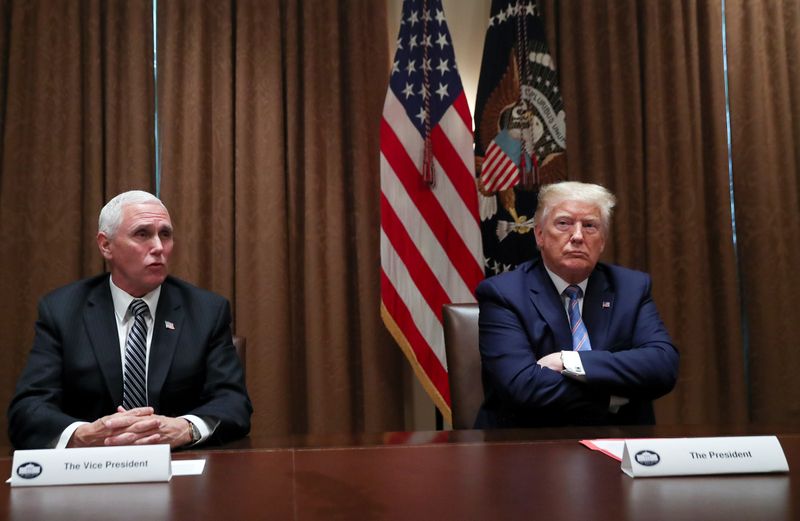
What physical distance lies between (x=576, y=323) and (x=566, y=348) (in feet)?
0.42

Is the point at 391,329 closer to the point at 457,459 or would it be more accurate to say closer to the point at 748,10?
the point at 457,459

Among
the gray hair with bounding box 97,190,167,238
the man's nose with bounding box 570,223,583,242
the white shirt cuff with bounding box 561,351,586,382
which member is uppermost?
the gray hair with bounding box 97,190,167,238

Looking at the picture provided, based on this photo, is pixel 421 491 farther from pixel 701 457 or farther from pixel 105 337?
pixel 105 337

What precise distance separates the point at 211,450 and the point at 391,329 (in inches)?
75.2

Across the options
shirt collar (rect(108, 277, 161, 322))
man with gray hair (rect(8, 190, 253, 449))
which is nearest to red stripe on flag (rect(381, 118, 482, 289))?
man with gray hair (rect(8, 190, 253, 449))

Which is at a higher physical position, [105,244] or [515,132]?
[515,132]

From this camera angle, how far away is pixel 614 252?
13.0ft

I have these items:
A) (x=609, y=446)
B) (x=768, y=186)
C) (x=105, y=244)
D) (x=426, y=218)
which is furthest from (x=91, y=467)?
(x=768, y=186)

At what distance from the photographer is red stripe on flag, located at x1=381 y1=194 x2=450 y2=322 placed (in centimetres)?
368

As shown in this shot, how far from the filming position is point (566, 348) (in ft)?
8.32

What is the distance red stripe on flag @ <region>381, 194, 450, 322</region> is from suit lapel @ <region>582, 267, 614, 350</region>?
109 cm

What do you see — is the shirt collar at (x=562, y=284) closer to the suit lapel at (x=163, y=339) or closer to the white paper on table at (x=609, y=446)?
the white paper on table at (x=609, y=446)

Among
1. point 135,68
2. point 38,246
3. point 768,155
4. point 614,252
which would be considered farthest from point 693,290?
point 38,246

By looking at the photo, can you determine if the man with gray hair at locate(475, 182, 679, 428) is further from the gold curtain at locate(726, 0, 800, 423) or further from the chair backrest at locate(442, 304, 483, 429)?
the gold curtain at locate(726, 0, 800, 423)
